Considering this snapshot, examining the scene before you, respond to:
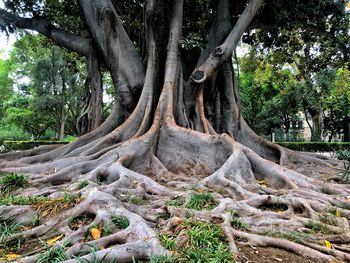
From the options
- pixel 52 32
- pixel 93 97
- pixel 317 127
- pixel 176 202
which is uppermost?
pixel 52 32

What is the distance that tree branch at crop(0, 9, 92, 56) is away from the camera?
707cm

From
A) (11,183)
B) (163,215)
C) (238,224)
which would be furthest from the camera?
(11,183)

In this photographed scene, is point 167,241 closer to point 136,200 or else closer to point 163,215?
point 163,215

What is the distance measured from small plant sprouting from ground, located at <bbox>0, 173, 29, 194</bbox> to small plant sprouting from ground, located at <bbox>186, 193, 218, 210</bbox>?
6.71ft

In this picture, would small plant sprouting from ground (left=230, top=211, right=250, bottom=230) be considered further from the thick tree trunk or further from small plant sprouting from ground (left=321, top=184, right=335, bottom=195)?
the thick tree trunk

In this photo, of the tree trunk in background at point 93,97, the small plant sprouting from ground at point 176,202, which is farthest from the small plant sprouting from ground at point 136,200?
the tree trunk in background at point 93,97

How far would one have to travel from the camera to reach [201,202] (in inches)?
115

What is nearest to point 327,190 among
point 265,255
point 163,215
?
point 265,255

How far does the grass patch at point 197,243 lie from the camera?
5.92 ft

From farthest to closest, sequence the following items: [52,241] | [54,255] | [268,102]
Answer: [268,102]
[52,241]
[54,255]

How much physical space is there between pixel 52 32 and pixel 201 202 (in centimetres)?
617

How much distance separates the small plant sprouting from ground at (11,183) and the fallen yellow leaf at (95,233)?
1.73 m

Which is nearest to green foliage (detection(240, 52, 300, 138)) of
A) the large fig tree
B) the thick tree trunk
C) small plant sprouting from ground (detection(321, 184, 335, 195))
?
the thick tree trunk

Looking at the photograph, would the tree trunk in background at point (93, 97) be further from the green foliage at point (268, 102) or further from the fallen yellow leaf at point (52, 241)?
the green foliage at point (268, 102)
